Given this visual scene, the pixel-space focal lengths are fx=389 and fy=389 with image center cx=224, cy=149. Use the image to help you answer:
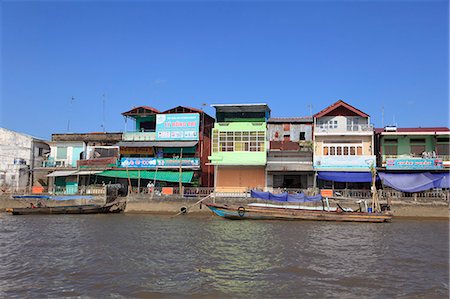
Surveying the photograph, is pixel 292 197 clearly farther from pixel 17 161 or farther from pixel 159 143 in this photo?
pixel 17 161

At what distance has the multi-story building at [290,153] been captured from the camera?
36.2 meters

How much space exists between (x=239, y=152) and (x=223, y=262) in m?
23.6

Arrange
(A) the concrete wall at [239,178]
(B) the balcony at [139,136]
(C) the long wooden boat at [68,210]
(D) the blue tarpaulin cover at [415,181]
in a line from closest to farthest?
(D) the blue tarpaulin cover at [415,181], (C) the long wooden boat at [68,210], (A) the concrete wall at [239,178], (B) the balcony at [139,136]

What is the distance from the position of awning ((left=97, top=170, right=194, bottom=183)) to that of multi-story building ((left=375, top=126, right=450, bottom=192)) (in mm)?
17670

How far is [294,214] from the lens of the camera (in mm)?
27375

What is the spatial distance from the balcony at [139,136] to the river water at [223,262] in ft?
55.7

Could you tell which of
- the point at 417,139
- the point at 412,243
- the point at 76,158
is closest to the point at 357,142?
the point at 417,139

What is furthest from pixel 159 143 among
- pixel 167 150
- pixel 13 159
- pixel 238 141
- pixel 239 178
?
pixel 13 159

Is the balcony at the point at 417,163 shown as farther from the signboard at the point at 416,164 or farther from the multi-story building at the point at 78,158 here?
the multi-story building at the point at 78,158

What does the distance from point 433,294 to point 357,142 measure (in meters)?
26.6

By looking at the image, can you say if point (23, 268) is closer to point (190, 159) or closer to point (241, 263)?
point (241, 263)

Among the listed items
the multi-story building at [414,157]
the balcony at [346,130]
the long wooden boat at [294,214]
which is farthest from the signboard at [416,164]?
the long wooden boat at [294,214]

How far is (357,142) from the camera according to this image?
36062 millimetres

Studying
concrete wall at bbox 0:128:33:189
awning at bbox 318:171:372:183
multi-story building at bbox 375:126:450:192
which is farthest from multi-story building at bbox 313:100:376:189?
concrete wall at bbox 0:128:33:189
